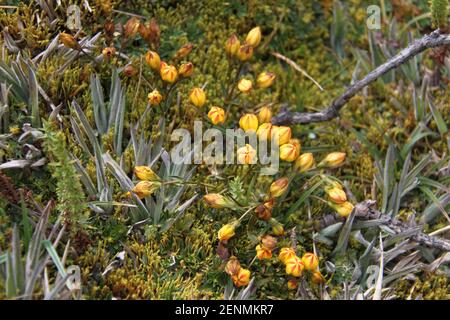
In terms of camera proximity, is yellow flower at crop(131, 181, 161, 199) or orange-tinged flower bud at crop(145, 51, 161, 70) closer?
yellow flower at crop(131, 181, 161, 199)

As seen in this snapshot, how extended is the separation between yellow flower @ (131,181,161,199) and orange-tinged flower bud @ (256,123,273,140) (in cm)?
41

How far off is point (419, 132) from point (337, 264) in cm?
75

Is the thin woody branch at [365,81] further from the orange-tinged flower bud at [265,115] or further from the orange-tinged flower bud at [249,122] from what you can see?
the orange-tinged flower bud at [249,122]

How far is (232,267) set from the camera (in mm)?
2047

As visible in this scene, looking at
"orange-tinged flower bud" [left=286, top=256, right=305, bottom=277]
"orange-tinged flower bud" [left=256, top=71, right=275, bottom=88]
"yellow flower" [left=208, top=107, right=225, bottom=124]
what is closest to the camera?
"orange-tinged flower bud" [left=286, top=256, right=305, bottom=277]

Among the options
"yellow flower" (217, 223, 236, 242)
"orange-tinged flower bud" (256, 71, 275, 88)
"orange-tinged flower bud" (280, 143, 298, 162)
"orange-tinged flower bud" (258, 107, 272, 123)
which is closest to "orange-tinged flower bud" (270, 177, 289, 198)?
"orange-tinged flower bud" (280, 143, 298, 162)

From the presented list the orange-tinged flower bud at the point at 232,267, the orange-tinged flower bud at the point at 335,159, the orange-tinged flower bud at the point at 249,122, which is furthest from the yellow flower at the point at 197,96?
the orange-tinged flower bud at the point at 232,267

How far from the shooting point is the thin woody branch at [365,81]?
2.44m

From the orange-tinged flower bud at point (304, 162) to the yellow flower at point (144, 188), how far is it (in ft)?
1.68

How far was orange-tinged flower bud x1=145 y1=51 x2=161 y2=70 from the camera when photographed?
7.74 ft

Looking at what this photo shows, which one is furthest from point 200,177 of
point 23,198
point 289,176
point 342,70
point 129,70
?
point 342,70

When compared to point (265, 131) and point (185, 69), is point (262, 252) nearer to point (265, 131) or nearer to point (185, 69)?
point (265, 131)

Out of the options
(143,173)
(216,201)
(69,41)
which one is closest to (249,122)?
(216,201)

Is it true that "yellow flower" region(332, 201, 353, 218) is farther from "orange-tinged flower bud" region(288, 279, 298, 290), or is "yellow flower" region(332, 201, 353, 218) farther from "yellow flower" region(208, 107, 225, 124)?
"yellow flower" region(208, 107, 225, 124)
